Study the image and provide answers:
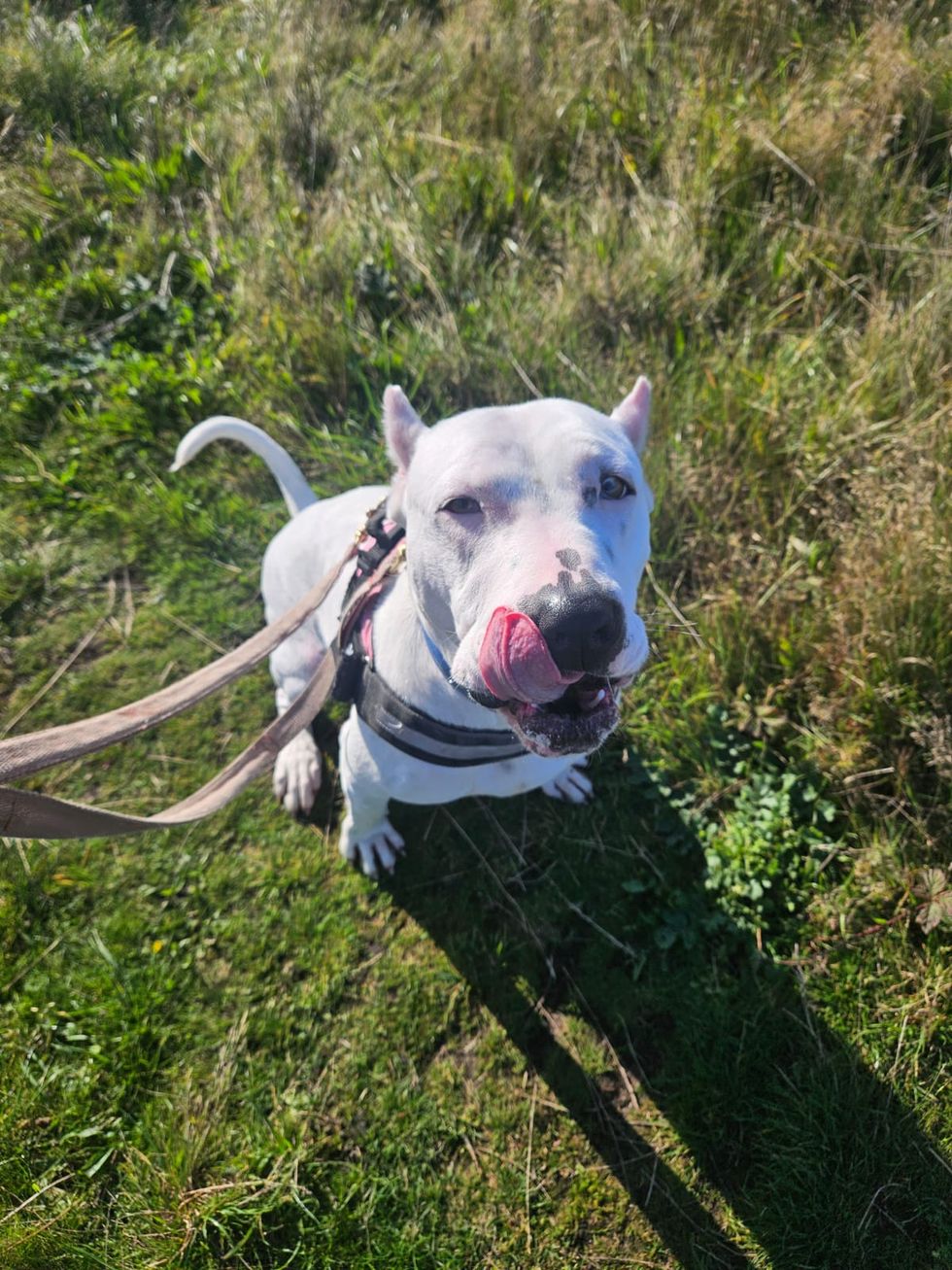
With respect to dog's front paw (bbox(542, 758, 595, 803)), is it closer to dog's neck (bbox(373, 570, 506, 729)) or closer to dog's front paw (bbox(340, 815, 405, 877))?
dog's front paw (bbox(340, 815, 405, 877))

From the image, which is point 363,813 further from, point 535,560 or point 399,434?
point 535,560

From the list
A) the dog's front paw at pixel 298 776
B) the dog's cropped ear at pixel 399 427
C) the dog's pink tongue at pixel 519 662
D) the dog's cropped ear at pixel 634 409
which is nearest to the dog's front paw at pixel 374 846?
the dog's front paw at pixel 298 776

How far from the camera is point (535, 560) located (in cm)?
158

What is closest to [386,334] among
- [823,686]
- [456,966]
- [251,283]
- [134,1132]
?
[251,283]

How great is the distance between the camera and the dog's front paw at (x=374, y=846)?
9.89 feet

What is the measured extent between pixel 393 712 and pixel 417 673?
0.14m

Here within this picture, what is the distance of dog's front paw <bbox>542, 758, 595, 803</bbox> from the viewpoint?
10.2 feet

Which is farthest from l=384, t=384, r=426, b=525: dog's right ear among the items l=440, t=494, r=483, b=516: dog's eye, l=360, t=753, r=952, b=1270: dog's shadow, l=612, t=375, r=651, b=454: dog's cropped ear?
l=360, t=753, r=952, b=1270: dog's shadow

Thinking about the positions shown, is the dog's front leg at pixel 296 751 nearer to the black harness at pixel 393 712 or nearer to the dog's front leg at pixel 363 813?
the dog's front leg at pixel 363 813

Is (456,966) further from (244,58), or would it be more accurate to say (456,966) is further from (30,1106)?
(244,58)

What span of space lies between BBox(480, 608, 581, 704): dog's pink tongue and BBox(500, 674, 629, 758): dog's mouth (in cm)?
9

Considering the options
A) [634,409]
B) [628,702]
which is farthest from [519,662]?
[628,702]

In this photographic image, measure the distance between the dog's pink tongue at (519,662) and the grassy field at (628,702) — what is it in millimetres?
1708

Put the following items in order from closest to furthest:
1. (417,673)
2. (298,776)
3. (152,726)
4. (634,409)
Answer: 1. (152,726)
2. (417,673)
3. (634,409)
4. (298,776)
